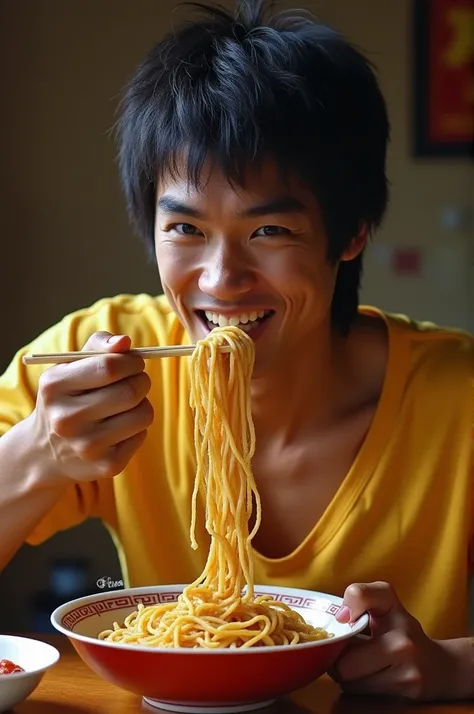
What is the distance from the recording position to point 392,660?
1322 mm

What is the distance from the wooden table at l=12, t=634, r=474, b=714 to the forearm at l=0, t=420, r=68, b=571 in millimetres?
277

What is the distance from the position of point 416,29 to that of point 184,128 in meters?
2.51

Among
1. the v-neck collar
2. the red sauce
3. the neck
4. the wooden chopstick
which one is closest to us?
the red sauce

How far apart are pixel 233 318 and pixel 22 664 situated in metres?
0.58

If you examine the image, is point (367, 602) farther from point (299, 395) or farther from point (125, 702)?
point (299, 395)

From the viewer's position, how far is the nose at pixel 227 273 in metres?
1.52

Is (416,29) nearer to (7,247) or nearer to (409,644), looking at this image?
(7,247)

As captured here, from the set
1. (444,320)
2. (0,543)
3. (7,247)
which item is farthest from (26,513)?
(444,320)

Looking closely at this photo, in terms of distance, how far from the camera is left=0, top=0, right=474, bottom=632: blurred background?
12.4 ft

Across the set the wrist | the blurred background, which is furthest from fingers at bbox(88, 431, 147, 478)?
the blurred background

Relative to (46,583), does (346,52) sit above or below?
above

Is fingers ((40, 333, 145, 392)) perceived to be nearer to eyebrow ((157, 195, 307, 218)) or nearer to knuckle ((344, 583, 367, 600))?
eyebrow ((157, 195, 307, 218))

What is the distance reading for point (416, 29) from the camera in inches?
151

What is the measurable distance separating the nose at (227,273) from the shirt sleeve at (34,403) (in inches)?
15.8
